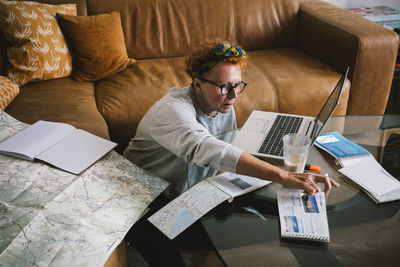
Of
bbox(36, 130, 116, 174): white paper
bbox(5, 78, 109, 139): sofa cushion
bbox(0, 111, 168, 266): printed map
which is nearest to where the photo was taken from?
bbox(0, 111, 168, 266): printed map

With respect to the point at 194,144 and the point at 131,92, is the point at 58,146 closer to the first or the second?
the point at 194,144

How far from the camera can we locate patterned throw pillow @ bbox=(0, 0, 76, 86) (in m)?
2.03

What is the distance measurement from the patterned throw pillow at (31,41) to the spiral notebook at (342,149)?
1589 millimetres

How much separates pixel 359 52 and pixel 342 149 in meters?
1.07

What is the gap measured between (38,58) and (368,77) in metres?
1.96

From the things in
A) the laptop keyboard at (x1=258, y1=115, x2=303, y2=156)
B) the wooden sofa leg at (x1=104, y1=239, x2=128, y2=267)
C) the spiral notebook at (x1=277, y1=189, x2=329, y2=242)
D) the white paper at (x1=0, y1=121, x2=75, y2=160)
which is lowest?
the wooden sofa leg at (x1=104, y1=239, x2=128, y2=267)

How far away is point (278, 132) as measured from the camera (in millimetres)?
1424

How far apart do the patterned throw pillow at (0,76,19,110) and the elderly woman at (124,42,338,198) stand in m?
0.79

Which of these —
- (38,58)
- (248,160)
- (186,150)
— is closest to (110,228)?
(186,150)

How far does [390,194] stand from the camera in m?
1.07

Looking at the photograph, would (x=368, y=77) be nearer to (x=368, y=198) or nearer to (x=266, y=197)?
(x=368, y=198)

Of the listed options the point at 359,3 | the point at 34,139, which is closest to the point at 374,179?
the point at 34,139

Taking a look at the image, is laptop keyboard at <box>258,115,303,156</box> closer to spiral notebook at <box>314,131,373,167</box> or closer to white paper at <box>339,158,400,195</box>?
spiral notebook at <box>314,131,373,167</box>

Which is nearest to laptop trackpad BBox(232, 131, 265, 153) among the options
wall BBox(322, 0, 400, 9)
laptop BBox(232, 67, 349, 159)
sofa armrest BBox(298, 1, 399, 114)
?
laptop BBox(232, 67, 349, 159)
